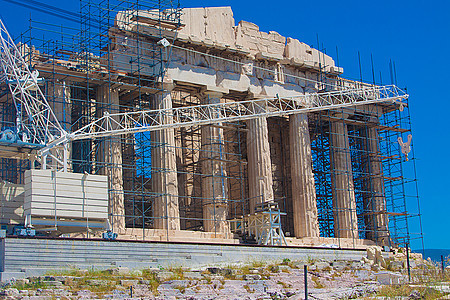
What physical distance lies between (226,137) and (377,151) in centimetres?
1464

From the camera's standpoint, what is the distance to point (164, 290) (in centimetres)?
3334

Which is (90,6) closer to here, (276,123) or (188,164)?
(188,164)

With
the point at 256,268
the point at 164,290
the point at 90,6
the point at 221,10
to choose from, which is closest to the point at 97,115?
the point at 90,6

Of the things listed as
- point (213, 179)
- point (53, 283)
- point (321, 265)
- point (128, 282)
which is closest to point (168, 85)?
point (213, 179)

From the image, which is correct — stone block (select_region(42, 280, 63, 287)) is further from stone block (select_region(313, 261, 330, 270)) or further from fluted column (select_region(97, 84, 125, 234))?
fluted column (select_region(97, 84, 125, 234))

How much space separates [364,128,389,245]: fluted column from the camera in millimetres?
67162

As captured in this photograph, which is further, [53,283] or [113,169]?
[113,169]

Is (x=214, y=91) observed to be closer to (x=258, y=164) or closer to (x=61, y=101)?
(x=258, y=164)

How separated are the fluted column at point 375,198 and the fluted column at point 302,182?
7395 mm

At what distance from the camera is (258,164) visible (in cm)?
6009

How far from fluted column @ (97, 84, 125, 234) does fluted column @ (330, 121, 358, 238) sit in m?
20.9

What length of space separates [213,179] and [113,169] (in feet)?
28.2

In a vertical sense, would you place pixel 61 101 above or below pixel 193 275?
above

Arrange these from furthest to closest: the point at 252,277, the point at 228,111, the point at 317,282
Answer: the point at 228,111 < the point at 317,282 < the point at 252,277
